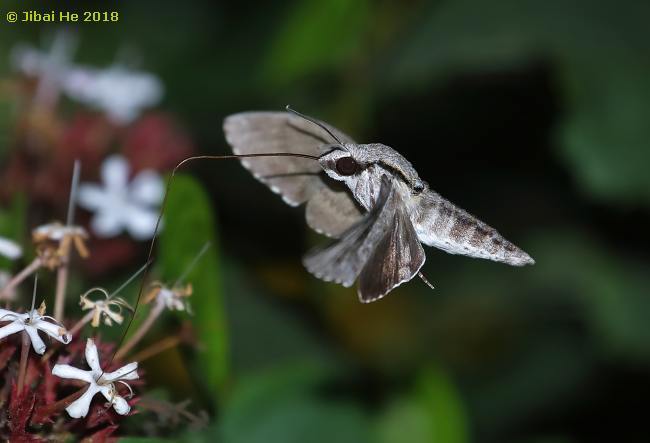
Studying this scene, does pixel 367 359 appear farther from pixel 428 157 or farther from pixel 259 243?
pixel 428 157

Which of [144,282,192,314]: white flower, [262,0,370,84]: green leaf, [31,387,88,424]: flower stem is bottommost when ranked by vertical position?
[31,387,88,424]: flower stem

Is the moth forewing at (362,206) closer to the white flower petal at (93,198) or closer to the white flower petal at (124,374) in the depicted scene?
the white flower petal at (124,374)

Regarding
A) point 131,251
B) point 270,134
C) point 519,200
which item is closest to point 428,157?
point 519,200

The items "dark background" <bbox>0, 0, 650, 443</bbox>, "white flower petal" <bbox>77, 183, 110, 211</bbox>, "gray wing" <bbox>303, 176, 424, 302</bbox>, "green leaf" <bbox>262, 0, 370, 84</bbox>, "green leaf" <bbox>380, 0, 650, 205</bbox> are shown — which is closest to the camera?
"gray wing" <bbox>303, 176, 424, 302</bbox>

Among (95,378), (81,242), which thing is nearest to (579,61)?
(81,242)

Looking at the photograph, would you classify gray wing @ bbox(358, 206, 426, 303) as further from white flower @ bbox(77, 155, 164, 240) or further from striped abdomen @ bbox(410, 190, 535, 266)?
white flower @ bbox(77, 155, 164, 240)

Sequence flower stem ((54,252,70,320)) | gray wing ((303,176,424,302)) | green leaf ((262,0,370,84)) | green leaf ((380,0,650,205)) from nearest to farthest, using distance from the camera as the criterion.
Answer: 1. gray wing ((303,176,424,302))
2. flower stem ((54,252,70,320))
3. green leaf ((380,0,650,205))
4. green leaf ((262,0,370,84))

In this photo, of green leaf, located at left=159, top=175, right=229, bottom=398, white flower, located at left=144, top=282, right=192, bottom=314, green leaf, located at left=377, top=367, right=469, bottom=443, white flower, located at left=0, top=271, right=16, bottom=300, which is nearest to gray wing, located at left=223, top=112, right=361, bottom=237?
green leaf, located at left=159, top=175, right=229, bottom=398
